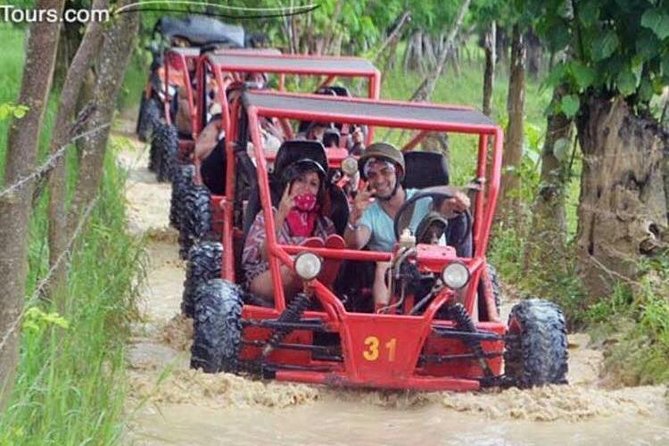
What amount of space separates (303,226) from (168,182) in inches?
353

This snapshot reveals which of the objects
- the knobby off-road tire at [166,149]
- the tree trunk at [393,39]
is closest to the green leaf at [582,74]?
the knobby off-road tire at [166,149]

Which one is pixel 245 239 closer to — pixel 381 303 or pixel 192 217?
pixel 381 303

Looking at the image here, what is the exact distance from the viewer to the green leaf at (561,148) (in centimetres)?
1109

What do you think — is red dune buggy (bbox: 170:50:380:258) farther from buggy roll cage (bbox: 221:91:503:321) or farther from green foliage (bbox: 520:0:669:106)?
buggy roll cage (bbox: 221:91:503:321)

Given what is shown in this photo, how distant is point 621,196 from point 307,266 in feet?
9.97

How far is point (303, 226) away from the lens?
9125 millimetres

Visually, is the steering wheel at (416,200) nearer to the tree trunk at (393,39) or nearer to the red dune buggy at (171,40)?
the tree trunk at (393,39)

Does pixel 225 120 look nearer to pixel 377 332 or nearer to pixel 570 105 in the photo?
pixel 570 105

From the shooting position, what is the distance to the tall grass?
5.36m

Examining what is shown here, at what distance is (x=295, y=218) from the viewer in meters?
9.12

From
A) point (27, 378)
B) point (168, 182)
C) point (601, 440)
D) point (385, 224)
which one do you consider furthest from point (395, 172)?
point (168, 182)

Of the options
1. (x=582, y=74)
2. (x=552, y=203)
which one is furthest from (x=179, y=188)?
(x=582, y=74)

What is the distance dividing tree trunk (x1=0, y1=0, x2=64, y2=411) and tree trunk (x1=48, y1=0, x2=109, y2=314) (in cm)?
131

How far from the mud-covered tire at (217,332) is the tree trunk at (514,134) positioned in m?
5.10
